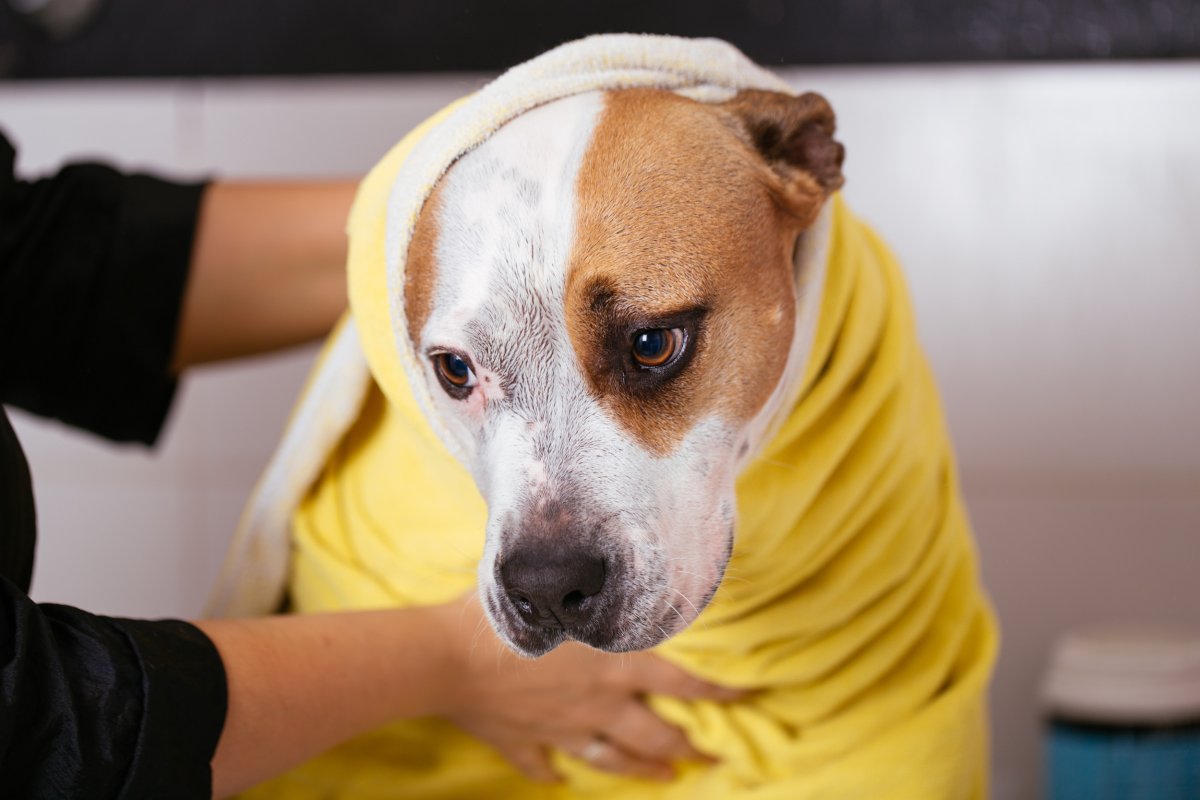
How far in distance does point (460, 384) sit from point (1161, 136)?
0.96 meters

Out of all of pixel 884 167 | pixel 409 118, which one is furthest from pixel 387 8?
pixel 884 167

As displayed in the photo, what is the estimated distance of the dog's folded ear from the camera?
0.69m

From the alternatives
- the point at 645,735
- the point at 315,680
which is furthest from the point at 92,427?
the point at 645,735

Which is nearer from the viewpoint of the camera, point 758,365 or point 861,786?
point 758,365

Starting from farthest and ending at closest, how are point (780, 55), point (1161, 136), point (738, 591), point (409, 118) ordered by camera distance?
point (1161, 136), point (780, 55), point (409, 118), point (738, 591)

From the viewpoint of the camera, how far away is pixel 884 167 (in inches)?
51.8

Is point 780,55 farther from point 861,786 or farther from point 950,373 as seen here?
point 861,786

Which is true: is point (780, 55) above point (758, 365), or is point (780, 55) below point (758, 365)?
above

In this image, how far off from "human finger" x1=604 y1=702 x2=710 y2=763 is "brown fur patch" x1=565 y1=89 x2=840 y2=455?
0.25 meters

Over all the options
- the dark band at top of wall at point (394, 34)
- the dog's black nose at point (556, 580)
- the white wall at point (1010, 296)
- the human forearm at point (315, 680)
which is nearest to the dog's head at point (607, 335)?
the dog's black nose at point (556, 580)

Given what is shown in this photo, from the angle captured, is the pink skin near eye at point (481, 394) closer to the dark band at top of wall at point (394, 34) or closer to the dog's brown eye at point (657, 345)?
the dog's brown eye at point (657, 345)

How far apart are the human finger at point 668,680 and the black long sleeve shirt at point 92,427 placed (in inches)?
11.4

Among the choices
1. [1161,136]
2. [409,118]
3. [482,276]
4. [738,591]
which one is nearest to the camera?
[482,276]

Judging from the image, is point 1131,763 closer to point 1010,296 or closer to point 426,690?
point 1010,296
